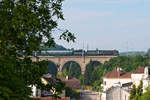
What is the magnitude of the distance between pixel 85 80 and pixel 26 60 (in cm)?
13730

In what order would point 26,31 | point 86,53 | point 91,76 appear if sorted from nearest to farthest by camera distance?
point 26,31
point 91,76
point 86,53

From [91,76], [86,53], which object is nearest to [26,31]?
[91,76]

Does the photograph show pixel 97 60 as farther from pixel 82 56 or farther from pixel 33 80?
pixel 33 80

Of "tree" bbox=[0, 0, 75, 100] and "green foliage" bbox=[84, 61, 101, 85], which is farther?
"green foliage" bbox=[84, 61, 101, 85]

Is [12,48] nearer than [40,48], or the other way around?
[12,48]

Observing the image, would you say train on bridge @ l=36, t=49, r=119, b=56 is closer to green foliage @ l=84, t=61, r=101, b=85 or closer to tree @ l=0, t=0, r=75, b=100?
green foliage @ l=84, t=61, r=101, b=85

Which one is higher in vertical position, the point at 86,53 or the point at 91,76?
the point at 86,53

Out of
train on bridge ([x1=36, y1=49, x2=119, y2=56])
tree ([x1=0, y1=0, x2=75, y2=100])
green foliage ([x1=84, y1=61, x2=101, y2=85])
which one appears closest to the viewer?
tree ([x1=0, y1=0, x2=75, y2=100])

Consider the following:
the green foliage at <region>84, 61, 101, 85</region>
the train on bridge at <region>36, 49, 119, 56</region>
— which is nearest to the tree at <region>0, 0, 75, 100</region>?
the green foliage at <region>84, 61, 101, 85</region>

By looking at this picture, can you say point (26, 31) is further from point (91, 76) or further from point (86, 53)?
point (86, 53)

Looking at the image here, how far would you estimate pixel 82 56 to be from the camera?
187 meters

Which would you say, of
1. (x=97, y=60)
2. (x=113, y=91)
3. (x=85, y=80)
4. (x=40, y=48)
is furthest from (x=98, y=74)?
(x=40, y=48)

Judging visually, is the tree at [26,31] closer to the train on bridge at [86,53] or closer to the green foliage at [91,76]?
the green foliage at [91,76]

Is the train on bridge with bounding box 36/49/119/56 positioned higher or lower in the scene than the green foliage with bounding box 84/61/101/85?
higher
